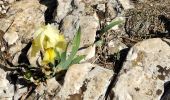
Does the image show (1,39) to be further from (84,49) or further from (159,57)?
(159,57)

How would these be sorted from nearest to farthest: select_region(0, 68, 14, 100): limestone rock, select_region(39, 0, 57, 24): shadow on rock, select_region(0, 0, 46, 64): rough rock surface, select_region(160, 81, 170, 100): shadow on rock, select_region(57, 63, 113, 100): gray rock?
select_region(160, 81, 170, 100): shadow on rock
select_region(57, 63, 113, 100): gray rock
select_region(0, 68, 14, 100): limestone rock
select_region(0, 0, 46, 64): rough rock surface
select_region(39, 0, 57, 24): shadow on rock

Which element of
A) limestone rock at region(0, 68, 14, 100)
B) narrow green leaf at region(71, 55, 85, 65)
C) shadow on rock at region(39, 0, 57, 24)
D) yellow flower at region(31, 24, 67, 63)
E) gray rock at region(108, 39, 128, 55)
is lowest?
limestone rock at region(0, 68, 14, 100)

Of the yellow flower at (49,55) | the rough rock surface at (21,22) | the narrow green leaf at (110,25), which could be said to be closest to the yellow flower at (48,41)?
the yellow flower at (49,55)

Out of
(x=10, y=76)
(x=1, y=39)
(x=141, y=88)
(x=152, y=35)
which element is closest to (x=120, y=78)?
(x=141, y=88)

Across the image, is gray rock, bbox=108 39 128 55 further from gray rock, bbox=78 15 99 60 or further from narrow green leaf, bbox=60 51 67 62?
narrow green leaf, bbox=60 51 67 62

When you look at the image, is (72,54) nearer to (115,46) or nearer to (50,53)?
(50,53)

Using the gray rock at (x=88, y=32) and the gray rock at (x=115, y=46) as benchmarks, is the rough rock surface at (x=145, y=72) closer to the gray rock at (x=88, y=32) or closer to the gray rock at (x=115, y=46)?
the gray rock at (x=115, y=46)

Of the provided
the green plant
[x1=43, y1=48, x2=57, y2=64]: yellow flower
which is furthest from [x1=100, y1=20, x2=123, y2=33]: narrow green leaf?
[x1=43, y1=48, x2=57, y2=64]: yellow flower
